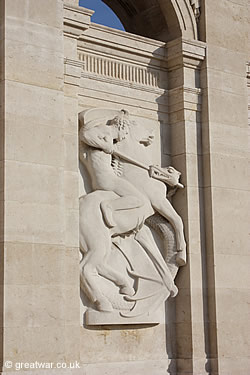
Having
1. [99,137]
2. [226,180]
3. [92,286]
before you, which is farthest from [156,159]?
[92,286]

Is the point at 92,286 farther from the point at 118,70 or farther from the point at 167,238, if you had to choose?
the point at 118,70

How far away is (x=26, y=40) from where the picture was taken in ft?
41.2

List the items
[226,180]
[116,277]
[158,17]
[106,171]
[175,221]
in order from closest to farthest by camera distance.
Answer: [116,277] → [106,171] → [175,221] → [226,180] → [158,17]

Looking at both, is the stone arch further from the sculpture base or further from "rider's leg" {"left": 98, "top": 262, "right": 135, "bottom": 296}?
the sculpture base

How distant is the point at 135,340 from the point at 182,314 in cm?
119

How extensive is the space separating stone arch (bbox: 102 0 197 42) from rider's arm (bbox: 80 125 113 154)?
3.04 m

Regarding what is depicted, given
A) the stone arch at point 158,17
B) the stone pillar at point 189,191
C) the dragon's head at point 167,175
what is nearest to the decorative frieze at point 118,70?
the stone pillar at point 189,191

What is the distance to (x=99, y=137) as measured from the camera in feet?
45.3

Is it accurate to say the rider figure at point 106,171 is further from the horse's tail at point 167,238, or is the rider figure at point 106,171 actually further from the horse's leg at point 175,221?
the horse's tail at point 167,238

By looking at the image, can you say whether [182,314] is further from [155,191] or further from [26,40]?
[26,40]

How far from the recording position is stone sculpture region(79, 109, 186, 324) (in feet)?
43.9

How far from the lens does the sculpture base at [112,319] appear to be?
517 inches

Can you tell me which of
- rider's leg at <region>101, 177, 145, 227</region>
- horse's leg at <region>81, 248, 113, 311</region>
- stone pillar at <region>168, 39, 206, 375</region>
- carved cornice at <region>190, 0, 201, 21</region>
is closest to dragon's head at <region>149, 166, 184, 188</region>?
stone pillar at <region>168, 39, 206, 375</region>

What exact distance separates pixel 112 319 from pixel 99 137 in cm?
327
